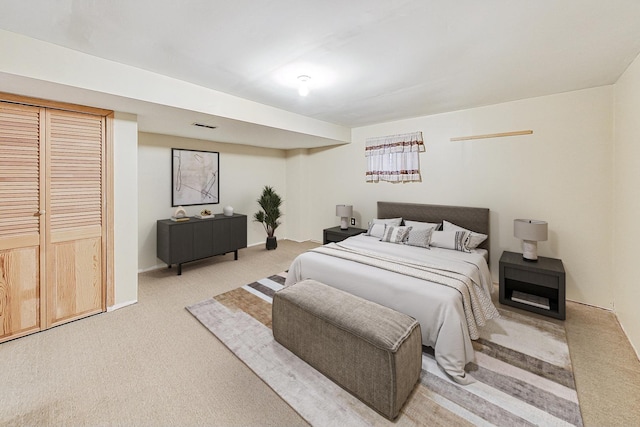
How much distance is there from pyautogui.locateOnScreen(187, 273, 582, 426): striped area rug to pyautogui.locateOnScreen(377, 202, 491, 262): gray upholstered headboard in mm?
1290

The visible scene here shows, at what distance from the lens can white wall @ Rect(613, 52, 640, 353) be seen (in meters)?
2.19

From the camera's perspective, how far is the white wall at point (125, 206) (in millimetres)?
2855

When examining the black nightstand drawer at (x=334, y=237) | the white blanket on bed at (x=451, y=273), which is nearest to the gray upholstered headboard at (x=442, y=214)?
the black nightstand drawer at (x=334, y=237)

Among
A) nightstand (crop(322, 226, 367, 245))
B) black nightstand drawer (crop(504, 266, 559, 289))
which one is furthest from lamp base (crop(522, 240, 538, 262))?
nightstand (crop(322, 226, 367, 245))

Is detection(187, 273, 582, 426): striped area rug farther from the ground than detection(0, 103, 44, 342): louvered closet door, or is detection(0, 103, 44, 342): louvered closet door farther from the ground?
detection(0, 103, 44, 342): louvered closet door

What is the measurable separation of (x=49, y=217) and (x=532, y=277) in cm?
493

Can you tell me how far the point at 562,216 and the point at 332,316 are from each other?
312cm

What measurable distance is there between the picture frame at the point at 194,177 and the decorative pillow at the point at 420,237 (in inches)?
140

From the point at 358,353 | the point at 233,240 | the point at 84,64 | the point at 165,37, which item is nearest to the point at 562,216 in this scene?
the point at 358,353

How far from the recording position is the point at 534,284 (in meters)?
3.00

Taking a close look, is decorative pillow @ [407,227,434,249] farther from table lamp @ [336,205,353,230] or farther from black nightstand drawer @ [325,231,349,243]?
table lamp @ [336,205,353,230]

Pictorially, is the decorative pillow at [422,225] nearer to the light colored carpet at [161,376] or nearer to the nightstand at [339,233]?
the nightstand at [339,233]

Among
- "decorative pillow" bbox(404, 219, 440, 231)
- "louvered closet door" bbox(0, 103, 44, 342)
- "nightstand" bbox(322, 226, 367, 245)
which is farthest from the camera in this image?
"nightstand" bbox(322, 226, 367, 245)

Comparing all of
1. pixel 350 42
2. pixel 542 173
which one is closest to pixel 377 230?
pixel 542 173
